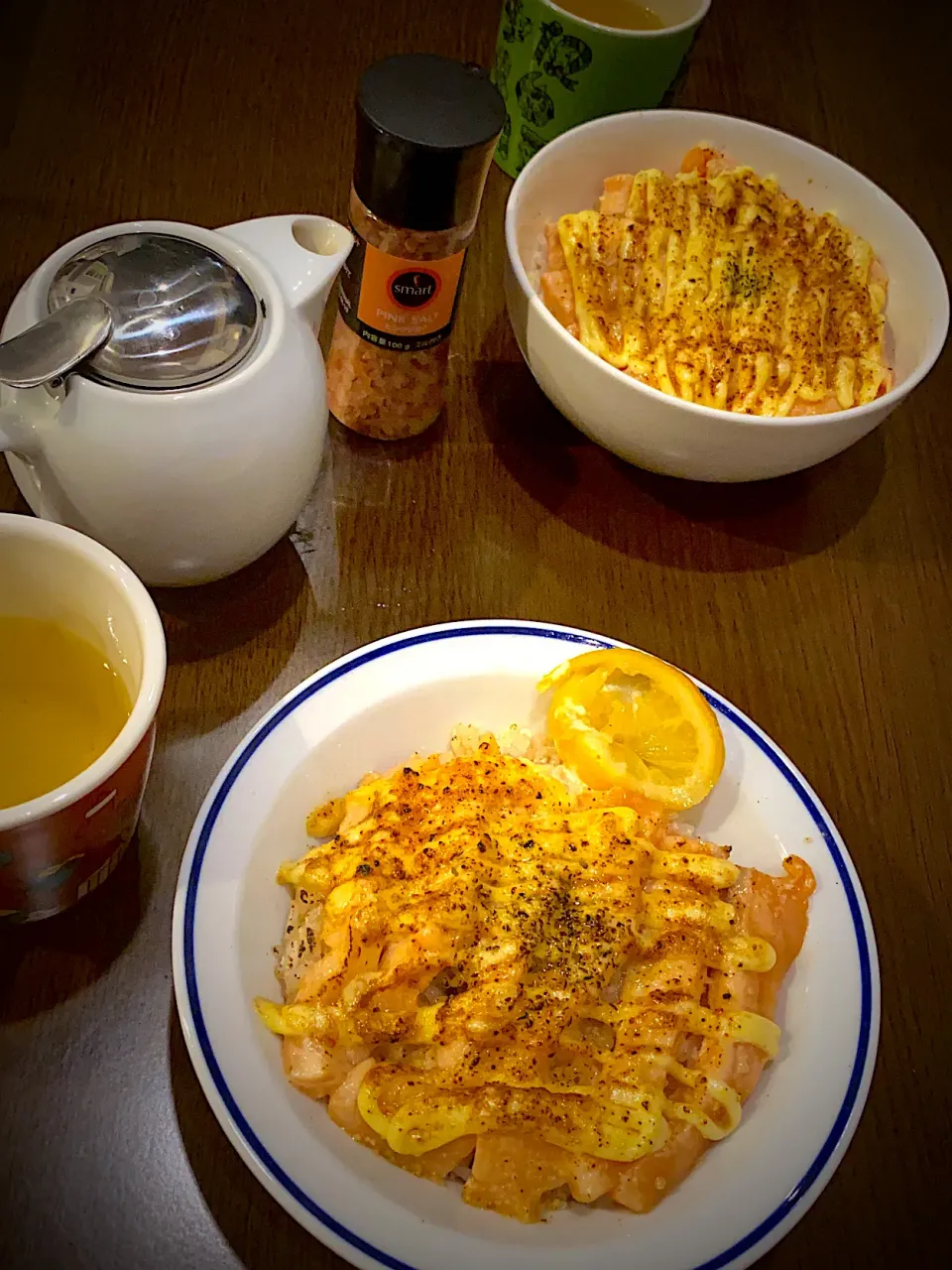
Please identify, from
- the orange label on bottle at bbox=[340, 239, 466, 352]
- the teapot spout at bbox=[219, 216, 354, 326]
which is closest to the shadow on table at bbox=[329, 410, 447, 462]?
the orange label on bottle at bbox=[340, 239, 466, 352]

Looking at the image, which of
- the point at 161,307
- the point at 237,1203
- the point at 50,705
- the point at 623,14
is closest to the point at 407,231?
the point at 161,307

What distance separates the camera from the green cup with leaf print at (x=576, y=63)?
1320 mm

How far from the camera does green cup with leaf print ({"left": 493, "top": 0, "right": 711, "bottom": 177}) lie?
1320 millimetres

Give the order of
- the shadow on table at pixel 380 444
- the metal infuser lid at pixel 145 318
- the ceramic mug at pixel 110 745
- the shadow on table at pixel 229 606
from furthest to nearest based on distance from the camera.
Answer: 1. the shadow on table at pixel 380 444
2. the shadow on table at pixel 229 606
3. the metal infuser lid at pixel 145 318
4. the ceramic mug at pixel 110 745

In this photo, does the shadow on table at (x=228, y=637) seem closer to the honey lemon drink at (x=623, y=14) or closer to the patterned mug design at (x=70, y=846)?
the patterned mug design at (x=70, y=846)

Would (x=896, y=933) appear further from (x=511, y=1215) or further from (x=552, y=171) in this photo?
(x=552, y=171)

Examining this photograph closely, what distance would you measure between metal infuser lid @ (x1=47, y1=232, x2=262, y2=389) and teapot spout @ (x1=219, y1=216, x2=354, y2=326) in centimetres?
6

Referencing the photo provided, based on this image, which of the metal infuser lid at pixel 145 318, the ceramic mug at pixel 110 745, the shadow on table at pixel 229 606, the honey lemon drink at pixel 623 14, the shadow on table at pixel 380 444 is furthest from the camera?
the honey lemon drink at pixel 623 14

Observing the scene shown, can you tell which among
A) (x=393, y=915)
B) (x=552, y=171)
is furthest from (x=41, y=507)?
(x=552, y=171)

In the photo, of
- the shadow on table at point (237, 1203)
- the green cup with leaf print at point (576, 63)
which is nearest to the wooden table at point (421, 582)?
the shadow on table at point (237, 1203)

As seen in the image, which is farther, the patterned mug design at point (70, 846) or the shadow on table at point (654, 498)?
the shadow on table at point (654, 498)

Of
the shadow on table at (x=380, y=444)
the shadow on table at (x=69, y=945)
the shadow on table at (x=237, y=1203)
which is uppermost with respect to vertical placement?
the shadow on table at (x=380, y=444)

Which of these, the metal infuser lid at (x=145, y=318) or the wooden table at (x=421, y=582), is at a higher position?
the metal infuser lid at (x=145, y=318)

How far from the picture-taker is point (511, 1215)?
784mm
